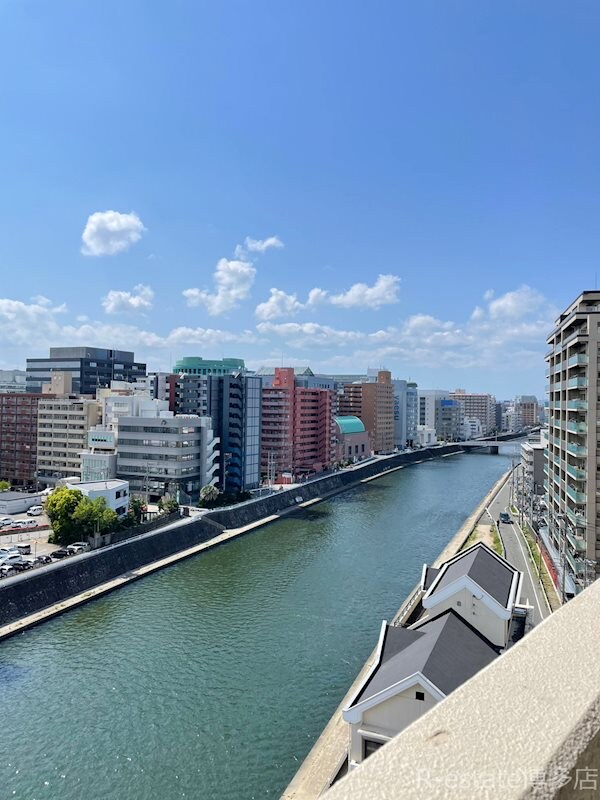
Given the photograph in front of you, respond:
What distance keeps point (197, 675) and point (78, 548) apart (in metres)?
8.94

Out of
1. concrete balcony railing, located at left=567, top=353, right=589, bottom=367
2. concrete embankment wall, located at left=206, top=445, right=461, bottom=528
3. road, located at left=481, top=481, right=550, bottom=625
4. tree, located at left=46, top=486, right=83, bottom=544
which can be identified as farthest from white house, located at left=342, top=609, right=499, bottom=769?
concrete embankment wall, located at left=206, top=445, right=461, bottom=528

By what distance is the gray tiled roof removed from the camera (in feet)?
40.0

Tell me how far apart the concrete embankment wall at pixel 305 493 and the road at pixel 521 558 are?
11.2 m

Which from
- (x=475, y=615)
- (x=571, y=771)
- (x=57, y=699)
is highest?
(x=571, y=771)

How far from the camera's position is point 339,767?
909 cm

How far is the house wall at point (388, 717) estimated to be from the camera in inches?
324

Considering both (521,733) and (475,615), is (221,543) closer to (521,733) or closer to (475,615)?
(475,615)

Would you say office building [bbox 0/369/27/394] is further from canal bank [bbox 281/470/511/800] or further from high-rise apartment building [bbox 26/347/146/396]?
canal bank [bbox 281/470/511/800]

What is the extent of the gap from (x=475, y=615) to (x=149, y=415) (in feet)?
75.4

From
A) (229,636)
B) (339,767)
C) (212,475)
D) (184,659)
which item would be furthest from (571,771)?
(212,475)

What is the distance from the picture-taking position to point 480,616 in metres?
11.9

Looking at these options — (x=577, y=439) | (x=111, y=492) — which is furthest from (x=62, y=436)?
(x=577, y=439)

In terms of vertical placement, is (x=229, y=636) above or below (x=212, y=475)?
below

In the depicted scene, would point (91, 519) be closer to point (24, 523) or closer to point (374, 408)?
point (24, 523)
